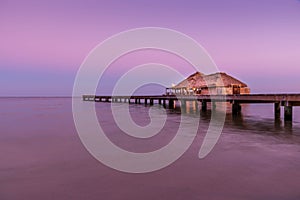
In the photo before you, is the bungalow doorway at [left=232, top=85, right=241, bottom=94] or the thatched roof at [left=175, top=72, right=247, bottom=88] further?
the thatched roof at [left=175, top=72, right=247, bottom=88]

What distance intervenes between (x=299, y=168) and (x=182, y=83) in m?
51.8

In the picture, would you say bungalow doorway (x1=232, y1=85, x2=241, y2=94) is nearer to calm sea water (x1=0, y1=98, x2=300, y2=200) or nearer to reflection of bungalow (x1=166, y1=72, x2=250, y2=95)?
reflection of bungalow (x1=166, y1=72, x2=250, y2=95)

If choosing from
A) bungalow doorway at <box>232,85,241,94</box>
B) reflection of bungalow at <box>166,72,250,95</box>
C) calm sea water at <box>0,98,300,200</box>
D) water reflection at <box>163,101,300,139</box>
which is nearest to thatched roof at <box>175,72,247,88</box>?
reflection of bungalow at <box>166,72,250,95</box>

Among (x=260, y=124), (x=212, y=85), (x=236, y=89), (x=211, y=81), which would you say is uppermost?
(x=211, y=81)

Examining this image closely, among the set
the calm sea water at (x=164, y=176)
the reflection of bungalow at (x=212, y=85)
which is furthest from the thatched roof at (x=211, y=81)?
the calm sea water at (x=164, y=176)

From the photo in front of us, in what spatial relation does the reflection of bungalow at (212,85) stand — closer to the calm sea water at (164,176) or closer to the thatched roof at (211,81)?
the thatched roof at (211,81)

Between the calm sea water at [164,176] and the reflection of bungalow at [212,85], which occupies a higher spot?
the reflection of bungalow at [212,85]

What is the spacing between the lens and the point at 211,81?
52500mm

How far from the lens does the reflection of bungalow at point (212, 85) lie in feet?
149

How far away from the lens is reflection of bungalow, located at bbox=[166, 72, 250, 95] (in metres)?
45.5

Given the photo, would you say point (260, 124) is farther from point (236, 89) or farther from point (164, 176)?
point (236, 89)

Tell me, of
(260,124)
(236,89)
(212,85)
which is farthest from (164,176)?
(212,85)

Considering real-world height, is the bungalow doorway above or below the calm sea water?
above

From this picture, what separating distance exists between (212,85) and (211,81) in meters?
3.21
